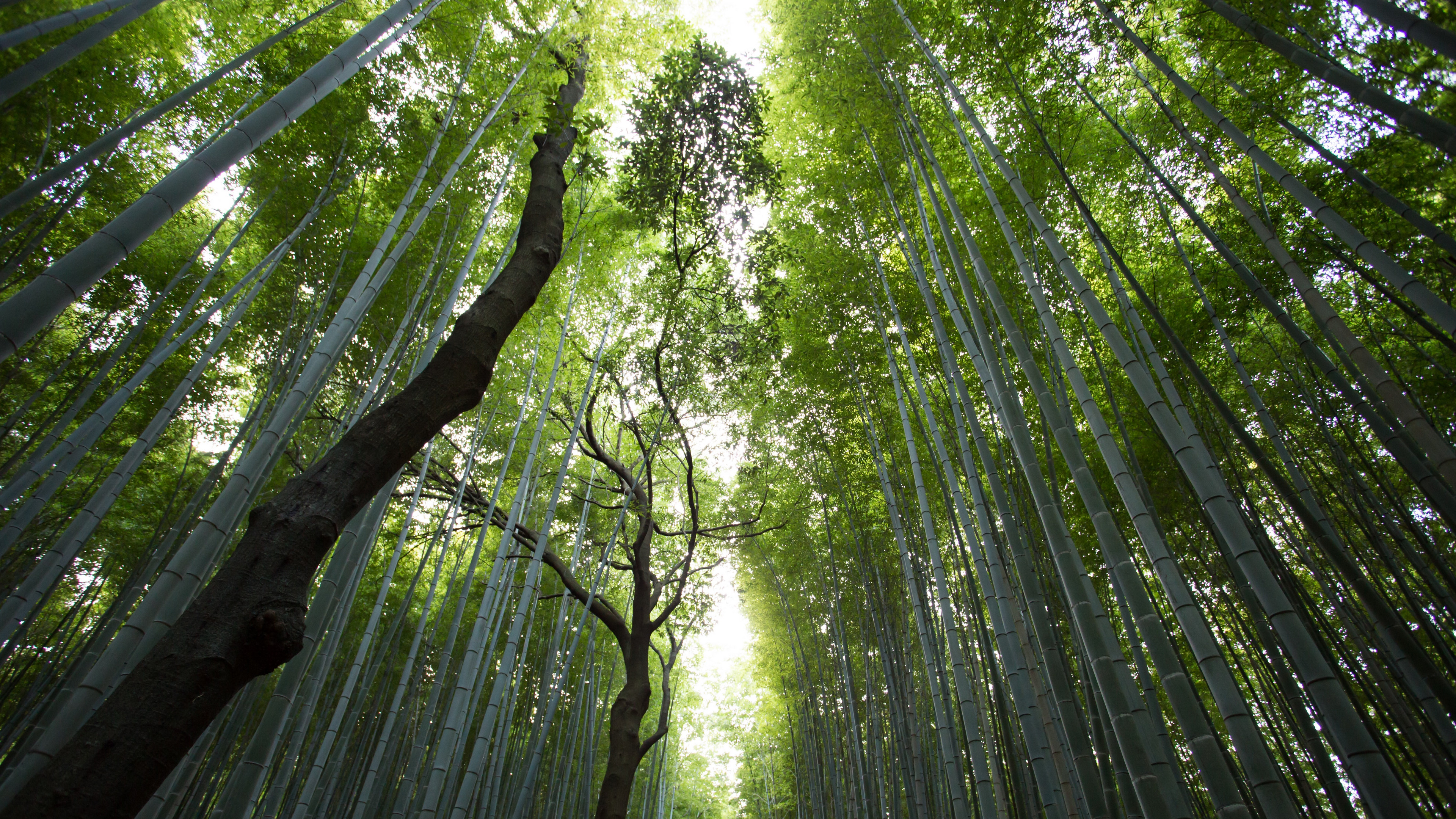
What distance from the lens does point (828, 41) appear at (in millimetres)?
3820

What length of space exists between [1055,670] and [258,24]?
5376mm

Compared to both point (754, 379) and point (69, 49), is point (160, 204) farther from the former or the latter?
point (754, 379)

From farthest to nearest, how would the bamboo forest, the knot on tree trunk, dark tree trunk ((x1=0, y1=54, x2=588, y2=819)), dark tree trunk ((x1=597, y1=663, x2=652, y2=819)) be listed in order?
dark tree trunk ((x1=597, y1=663, x2=652, y2=819)) < the bamboo forest < the knot on tree trunk < dark tree trunk ((x1=0, y1=54, x2=588, y2=819))

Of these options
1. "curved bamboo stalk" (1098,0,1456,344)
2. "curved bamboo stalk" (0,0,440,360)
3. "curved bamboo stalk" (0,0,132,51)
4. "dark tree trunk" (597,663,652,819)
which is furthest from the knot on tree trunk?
"dark tree trunk" (597,663,652,819)

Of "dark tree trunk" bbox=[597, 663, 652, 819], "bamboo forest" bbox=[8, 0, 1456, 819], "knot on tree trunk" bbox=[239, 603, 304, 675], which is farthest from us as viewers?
"dark tree trunk" bbox=[597, 663, 652, 819]

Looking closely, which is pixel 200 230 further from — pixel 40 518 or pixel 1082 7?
pixel 1082 7

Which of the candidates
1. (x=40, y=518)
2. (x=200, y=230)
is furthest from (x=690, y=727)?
(x=200, y=230)

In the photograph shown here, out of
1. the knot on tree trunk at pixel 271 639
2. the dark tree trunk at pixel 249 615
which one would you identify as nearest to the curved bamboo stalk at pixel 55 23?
the dark tree trunk at pixel 249 615

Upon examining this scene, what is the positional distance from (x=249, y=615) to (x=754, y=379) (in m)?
4.04

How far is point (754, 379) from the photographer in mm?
4957

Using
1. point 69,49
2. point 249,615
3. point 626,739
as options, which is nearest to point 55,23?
point 69,49

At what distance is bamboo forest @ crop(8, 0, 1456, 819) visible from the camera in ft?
4.62

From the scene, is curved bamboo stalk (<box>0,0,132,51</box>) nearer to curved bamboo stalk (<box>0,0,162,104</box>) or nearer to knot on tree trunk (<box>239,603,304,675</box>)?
curved bamboo stalk (<box>0,0,162,104</box>)

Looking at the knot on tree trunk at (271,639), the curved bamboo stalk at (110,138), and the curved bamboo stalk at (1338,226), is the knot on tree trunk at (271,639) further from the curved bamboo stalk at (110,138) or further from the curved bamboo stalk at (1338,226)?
A: the curved bamboo stalk at (1338,226)
